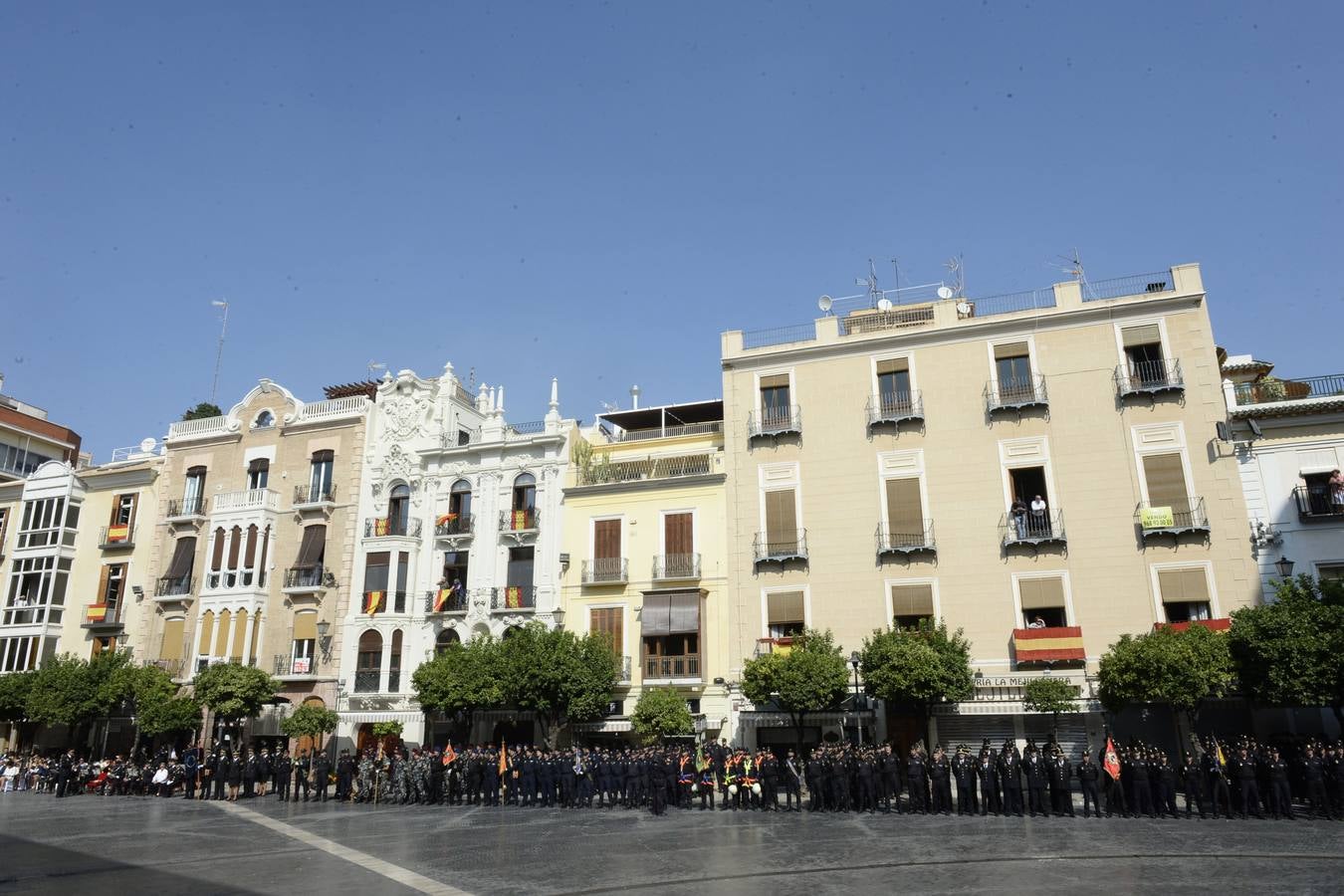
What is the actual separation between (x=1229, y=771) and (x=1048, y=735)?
7.22 m

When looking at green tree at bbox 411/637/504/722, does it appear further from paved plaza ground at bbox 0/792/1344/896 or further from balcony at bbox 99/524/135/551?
balcony at bbox 99/524/135/551

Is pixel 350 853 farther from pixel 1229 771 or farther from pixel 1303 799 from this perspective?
pixel 1303 799

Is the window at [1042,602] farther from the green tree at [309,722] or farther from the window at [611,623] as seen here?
the green tree at [309,722]

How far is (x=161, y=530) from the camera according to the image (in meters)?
43.1

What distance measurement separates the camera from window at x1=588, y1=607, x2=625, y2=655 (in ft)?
110

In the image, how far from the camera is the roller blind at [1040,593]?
2859 cm

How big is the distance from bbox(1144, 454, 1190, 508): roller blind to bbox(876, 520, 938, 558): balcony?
630 cm

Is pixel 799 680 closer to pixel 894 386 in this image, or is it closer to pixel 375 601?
pixel 894 386

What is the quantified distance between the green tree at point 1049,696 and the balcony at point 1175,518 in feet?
17.2

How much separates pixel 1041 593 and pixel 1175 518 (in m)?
4.23

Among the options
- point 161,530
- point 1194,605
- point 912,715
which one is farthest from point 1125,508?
point 161,530

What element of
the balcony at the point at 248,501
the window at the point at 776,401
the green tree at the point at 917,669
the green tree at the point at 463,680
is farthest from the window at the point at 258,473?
the green tree at the point at 917,669

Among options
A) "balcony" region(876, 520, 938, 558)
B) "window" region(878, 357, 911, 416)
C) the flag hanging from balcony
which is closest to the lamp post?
"balcony" region(876, 520, 938, 558)

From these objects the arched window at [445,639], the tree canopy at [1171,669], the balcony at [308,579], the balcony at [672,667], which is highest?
the balcony at [308,579]
